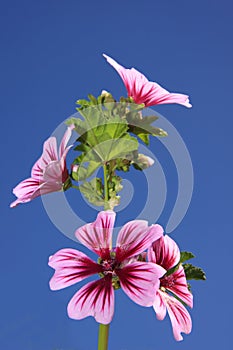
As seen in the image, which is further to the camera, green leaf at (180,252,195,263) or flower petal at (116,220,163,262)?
green leaf at (180,252,195,263)

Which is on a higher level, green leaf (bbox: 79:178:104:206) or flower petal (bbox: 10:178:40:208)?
flower petal (bbox: 10:178:40:208)

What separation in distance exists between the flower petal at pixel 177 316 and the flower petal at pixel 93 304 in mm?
93

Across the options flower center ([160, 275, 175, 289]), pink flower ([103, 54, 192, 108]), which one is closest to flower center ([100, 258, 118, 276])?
flower center ([160, 275, 175, 289])

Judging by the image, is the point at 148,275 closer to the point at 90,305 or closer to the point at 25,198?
the point at 90,305

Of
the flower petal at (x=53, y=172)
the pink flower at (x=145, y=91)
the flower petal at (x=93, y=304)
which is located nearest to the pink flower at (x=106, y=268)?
the flower petal at (x=93, y=304)

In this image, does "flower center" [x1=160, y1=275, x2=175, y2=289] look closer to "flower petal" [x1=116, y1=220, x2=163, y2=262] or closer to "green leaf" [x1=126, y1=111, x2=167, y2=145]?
"flower petal" [x1=116, y1=220, x2=163, y2=262]

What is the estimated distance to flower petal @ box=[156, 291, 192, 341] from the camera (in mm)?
835

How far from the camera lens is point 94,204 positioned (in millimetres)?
857

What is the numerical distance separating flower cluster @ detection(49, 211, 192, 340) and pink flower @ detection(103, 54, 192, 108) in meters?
0.22

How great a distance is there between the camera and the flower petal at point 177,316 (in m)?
0.83

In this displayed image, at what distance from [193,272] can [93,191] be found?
24cm

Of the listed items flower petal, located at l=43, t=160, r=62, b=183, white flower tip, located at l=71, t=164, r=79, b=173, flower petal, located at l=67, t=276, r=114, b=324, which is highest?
white flower tip, located at l=71, t=164, r=79, b=173

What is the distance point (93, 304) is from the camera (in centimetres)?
78

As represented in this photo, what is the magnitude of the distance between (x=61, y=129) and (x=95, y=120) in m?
0.08
